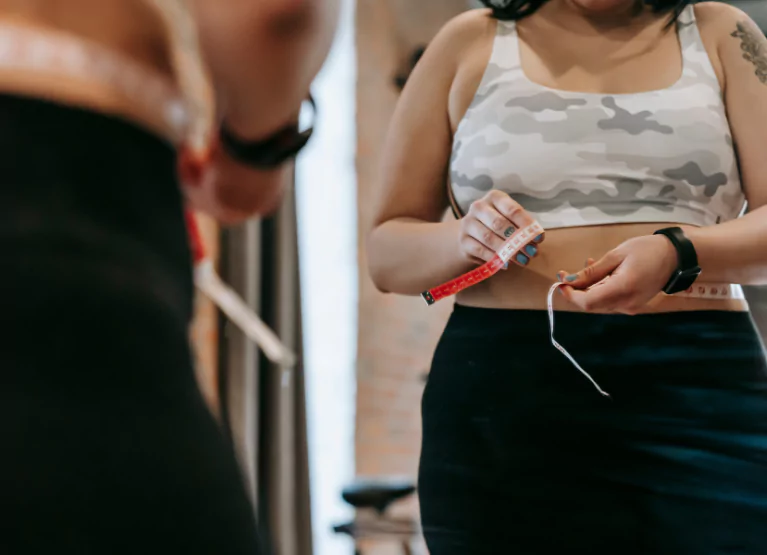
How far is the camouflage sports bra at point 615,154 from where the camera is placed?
0.76 m

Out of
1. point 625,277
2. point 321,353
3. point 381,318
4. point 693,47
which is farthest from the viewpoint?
point 321,353

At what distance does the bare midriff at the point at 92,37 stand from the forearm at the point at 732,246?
530mm

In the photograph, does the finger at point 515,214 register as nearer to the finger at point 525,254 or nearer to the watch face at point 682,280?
the finger at point 525,254

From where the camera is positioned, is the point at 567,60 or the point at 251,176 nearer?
the point at 251,176

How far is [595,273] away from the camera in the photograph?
0.71m

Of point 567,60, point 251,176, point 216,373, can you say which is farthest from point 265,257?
point 251,176

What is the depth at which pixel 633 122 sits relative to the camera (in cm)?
77

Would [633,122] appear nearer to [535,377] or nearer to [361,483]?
[535,377]

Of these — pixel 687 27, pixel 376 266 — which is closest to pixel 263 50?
pixel 376 266

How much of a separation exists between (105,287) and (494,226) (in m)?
0.44

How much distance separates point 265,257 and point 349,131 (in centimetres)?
51

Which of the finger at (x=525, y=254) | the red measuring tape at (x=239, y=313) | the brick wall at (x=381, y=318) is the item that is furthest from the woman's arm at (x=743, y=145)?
the red measuring tape at (x=239, y=313)

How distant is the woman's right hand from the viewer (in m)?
0.71

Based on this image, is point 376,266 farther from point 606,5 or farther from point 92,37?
point 92,37
